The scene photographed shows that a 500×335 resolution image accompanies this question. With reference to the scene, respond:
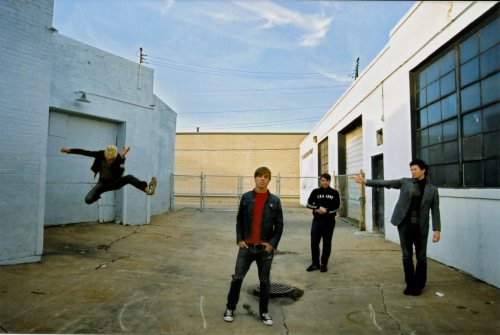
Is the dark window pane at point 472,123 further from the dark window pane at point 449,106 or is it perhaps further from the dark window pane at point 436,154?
the dark window pane at point 436,154

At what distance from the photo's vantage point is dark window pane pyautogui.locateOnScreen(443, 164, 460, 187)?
22.1 ft

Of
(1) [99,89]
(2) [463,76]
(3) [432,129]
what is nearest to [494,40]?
(2) [463,76]

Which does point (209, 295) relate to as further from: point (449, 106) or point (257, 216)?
point (449, 106)

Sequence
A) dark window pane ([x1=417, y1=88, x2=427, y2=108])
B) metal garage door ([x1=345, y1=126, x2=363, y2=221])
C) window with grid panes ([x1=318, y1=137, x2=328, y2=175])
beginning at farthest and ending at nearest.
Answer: window with grid panes ([x1=318, y1=137, x2=328, y2=175]), metal garage door ([x1=345, y1=126, x2=363, y2=221]), dark window pane ([x1=417, y1=88, x2=427, y2=108])

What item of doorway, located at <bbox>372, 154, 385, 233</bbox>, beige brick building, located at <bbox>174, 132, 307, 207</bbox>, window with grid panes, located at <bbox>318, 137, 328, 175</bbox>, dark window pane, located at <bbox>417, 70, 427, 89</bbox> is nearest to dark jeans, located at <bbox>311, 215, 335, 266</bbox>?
dark window pane, located at <bbox>417, 70, 427, 89</bbox>

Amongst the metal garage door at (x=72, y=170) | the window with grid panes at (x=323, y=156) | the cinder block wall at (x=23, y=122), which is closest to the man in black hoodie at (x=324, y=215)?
the cinder block wall at (x=23, y=122)

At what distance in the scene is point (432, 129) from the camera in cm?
769

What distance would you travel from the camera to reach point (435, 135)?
7.55 metres

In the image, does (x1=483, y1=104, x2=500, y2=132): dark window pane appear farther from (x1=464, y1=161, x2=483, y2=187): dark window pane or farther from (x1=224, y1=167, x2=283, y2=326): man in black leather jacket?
(x1=224, y1=167, x2=283, y2=326): man in black leather jacket

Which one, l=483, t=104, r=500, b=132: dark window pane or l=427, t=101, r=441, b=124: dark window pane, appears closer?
l=483, t=104, r=500, b=132: dark window pane

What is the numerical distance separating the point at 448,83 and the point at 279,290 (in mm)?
5062

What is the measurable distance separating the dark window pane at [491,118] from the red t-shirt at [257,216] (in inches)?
153

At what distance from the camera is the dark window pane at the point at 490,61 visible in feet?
18.3

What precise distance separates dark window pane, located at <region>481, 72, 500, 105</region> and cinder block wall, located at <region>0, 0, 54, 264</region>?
7.74m
